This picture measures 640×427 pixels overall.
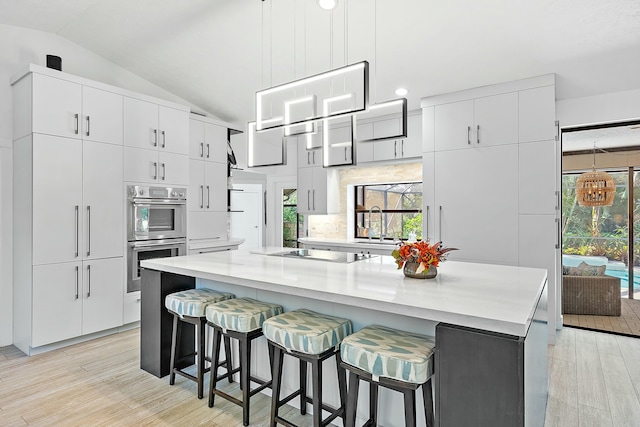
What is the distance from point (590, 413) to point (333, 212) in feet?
12.5

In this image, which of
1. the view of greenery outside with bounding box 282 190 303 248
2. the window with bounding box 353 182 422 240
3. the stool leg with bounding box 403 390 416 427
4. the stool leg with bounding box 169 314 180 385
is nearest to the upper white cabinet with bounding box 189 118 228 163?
the view of greenery outside with bounding box 282 190 303 248

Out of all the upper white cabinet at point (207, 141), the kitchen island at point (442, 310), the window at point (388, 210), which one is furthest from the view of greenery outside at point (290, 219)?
the kitchen island at point (442, 310)

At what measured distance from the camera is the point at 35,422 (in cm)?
223

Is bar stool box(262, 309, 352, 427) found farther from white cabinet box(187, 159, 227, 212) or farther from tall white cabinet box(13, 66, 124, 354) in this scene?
white cabinet box(187, 159, 227, 212)

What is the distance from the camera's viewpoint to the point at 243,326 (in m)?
2.12

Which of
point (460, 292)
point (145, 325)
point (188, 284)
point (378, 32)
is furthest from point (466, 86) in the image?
point (145, 325)

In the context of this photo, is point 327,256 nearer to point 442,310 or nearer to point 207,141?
point 442,310

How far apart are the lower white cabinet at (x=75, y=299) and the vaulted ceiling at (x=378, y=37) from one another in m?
2.34

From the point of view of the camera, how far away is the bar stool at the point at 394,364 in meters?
1.48

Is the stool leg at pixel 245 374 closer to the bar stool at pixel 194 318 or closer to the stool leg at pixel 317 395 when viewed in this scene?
the bar stool at pixel 194 318

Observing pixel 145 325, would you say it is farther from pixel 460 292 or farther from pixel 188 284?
pixel 460 292

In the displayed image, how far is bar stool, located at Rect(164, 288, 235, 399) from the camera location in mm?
2441

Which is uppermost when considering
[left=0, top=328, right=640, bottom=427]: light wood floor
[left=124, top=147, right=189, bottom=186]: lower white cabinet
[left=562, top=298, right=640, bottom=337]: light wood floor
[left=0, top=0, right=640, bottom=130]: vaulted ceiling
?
[left=0, top=0, right=640, bottom=130]: vaulted ceiling

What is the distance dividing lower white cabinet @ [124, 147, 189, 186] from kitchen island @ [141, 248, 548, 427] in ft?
4.90
